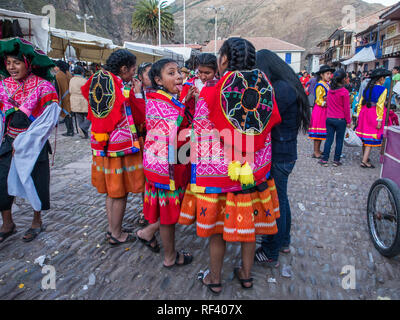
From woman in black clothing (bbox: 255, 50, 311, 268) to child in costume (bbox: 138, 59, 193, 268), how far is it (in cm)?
79

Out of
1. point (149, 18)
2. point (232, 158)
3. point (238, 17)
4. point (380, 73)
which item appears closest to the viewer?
point (232, 158)

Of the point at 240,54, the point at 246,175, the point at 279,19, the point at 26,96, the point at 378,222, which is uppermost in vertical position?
the point at 279,19

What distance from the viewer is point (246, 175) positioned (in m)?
1.94

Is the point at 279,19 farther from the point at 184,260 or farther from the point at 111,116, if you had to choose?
the point at 184,260

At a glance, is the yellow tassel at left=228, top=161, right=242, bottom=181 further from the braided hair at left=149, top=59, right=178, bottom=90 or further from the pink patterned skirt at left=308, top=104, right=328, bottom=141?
the pink patterned skirt at left=308, top=104, right=328, bottom=141

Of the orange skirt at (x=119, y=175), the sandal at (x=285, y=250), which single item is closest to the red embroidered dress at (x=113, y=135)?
the orange skirt at (x=119, y=175)

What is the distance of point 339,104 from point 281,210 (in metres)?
4.26

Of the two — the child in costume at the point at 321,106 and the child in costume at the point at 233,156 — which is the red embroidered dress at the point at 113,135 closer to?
the child in costume at the point at 233,156

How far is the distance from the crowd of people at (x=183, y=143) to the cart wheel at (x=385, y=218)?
101 centimetres

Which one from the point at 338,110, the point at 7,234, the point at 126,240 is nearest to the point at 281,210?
the point at 126,240

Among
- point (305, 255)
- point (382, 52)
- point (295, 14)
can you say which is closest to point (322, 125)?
point (305, 255)

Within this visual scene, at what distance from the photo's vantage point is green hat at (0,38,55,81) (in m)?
3.00

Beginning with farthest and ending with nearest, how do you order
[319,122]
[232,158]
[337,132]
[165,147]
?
[319,122], [337,132], [165,147], [232,158]

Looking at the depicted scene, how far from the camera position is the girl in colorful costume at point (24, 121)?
3096mm
